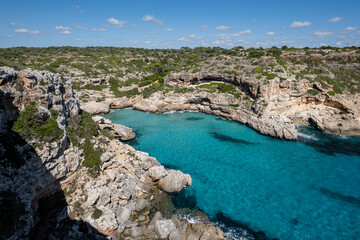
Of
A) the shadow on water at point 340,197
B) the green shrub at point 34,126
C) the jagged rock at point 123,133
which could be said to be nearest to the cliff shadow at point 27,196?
the green shrub at point 34,126

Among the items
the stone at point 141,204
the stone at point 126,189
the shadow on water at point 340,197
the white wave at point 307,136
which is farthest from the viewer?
the white wave at point 307,136

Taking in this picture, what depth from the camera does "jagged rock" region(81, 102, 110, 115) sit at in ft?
108

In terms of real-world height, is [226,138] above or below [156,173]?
below

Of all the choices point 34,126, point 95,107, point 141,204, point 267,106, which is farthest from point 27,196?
point 267,106

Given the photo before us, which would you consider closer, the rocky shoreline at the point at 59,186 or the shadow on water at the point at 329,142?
the rocky shoreline at the point at 59,186

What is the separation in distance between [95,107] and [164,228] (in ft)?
93.7

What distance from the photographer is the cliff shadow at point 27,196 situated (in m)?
7.25

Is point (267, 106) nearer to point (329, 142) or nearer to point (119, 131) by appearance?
point (329, 142)

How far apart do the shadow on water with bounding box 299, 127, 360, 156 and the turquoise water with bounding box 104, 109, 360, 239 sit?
109mm

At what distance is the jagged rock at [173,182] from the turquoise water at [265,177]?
0.67 metres

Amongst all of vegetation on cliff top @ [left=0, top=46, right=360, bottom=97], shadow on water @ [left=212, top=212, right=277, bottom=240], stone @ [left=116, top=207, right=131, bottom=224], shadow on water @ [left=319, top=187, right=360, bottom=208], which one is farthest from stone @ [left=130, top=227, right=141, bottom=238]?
vegetation on cliff top @ [left=0, top=46, right=360, bottom=97]

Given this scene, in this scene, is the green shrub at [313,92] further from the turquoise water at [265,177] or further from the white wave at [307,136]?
the white wave at [307,136]

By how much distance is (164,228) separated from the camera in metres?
10.7

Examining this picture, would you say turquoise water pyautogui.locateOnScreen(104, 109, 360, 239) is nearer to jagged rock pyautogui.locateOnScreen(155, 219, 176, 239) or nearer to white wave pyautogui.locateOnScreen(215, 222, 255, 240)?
white wave pyautogui.locateOnScreen(215, 222, 255, 240)
